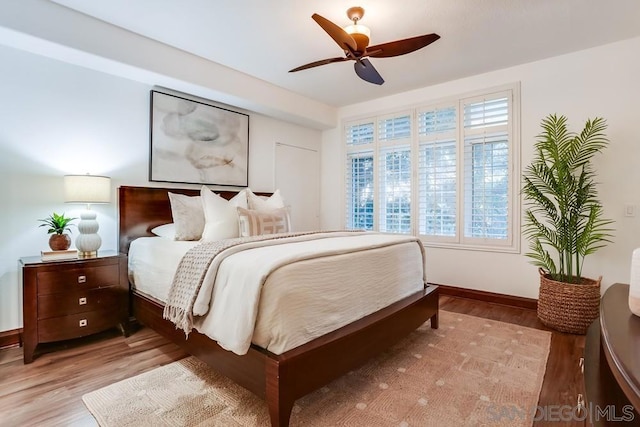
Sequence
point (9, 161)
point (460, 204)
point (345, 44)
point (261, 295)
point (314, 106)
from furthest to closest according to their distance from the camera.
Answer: point (314, 106) < point (460, 204) < point (9, 161) < point (345, 44) < point (261, 295)

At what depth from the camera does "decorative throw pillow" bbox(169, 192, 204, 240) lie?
2.82m

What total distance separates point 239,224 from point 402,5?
2168mm

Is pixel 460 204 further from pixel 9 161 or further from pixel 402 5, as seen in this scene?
pixel 9 161

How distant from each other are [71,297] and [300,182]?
3202mm

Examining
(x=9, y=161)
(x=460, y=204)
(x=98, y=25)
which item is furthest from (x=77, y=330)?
(x=460, y=204)

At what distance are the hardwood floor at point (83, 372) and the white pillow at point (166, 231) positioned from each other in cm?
85

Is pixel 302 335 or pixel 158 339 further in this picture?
pixel 158 339

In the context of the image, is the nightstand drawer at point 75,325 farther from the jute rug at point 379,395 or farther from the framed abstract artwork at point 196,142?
the framed abstract artwork at point 196,142

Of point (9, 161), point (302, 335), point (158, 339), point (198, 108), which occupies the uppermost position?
point (198, 108)

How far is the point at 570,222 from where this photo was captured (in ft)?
9.31

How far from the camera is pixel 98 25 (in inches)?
101

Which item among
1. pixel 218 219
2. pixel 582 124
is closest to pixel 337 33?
pixel 218 219

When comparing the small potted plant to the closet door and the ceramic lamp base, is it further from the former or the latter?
the closet door

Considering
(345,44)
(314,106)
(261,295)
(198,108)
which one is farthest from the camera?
(314,106)
